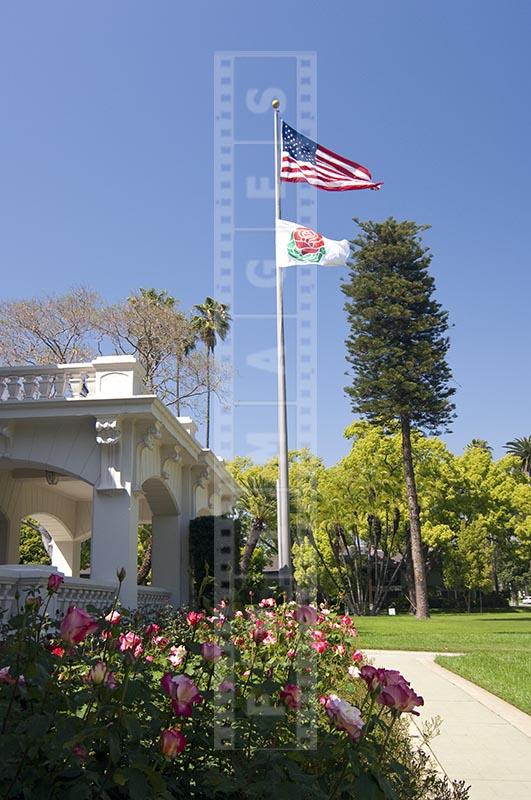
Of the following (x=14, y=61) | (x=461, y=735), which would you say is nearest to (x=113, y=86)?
(x=14, y=61)

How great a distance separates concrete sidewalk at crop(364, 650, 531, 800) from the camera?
3.85 metres

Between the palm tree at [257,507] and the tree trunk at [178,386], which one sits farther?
the tree trunk at [178,386]

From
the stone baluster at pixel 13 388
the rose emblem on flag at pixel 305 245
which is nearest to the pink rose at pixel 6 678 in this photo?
the stone baluster at pixel 13 388

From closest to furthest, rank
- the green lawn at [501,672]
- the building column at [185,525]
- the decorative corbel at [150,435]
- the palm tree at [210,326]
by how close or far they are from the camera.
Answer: the green lawn at [501,672]
the decorative corbel at [150,435]
the building column at [185,525]
the palm tree at [210,326]

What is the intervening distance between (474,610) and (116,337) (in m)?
30.6

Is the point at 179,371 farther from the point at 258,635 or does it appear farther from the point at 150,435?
the point at 258,635

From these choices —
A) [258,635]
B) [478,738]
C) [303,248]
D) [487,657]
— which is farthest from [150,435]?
[258,635]

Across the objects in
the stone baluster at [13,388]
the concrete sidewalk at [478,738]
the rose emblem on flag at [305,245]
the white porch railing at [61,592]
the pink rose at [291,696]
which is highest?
the rose emblem on flag at [305,245]

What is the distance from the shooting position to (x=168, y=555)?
15086 mm

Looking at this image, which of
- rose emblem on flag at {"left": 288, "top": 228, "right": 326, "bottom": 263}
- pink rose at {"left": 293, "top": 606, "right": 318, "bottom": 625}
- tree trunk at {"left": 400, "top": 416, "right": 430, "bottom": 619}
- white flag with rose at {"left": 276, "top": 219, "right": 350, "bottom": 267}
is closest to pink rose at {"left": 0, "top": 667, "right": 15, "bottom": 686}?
pink rose at {"left": 293, "top": 606, "right": 318, "bottom": 625}

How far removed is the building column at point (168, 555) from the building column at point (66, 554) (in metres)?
4.65

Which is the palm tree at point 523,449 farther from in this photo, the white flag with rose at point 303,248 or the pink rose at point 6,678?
the pink rose at point 6,678

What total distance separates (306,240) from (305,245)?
0.37ft

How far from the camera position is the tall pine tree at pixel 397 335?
93.9 feet
